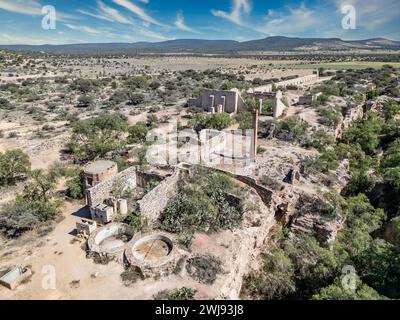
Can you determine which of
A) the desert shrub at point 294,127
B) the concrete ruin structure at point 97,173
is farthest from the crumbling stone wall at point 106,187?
the desert shrub at point 294,127

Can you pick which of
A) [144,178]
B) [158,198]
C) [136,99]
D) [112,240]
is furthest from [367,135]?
[136,99]

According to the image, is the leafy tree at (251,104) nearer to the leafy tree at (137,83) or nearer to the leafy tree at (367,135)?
the leafy tree at (367,135)

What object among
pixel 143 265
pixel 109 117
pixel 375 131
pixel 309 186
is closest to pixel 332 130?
pixel 375 131

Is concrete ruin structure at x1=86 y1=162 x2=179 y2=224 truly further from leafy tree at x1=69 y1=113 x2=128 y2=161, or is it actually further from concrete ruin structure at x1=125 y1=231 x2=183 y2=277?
leafy tree at x1=69 y1=113 x2=128 y2=161

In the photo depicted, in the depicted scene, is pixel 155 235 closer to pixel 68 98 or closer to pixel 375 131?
pixel 375 131

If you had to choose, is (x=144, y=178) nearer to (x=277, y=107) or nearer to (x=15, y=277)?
(x=15, y=277)
